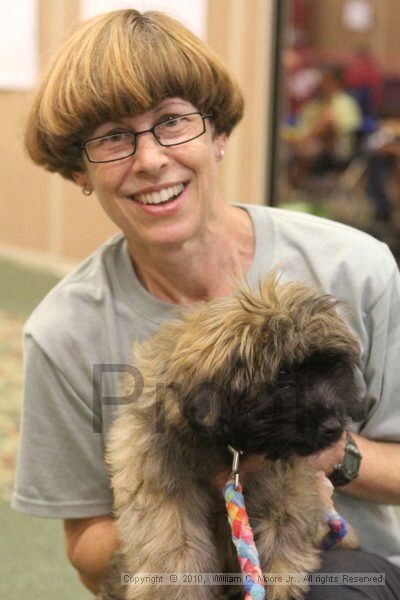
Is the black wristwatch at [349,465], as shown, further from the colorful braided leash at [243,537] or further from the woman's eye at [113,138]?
the woman's eye at [113,138]

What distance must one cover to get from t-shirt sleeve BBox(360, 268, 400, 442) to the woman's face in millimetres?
423

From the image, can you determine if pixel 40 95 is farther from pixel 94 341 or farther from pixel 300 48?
pixel 300 48

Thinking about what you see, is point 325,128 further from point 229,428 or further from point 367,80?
point 229,428

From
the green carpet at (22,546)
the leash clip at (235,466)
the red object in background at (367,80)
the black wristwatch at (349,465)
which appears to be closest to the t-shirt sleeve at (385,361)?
the black wristwatch at (349,465)

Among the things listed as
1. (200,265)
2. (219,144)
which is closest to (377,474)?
(200,265)

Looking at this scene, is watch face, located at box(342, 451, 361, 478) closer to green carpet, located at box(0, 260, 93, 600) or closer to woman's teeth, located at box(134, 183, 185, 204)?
woman's teeth, located at box(134, 183, 185, 204)

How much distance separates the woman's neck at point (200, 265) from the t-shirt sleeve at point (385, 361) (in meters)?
0.30

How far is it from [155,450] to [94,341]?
0.34 m

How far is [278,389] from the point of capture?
1.43 metres

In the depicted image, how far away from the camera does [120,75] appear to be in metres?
1.69

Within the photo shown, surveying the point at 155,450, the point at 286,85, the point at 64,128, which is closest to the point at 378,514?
the point at 155,450

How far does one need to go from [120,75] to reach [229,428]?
0.73m

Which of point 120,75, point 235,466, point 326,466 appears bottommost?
point 326,466

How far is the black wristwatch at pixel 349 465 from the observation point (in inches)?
68.0
